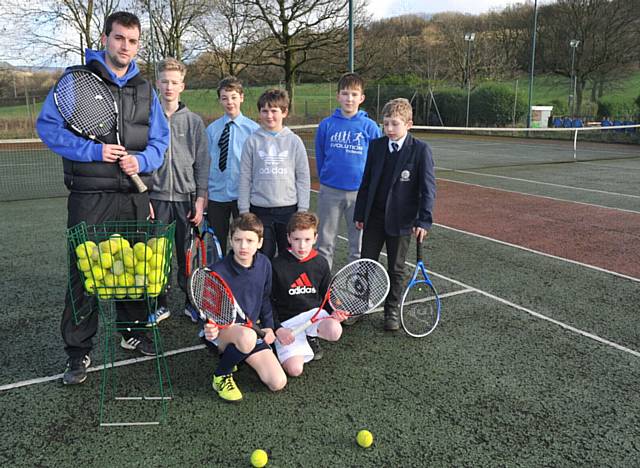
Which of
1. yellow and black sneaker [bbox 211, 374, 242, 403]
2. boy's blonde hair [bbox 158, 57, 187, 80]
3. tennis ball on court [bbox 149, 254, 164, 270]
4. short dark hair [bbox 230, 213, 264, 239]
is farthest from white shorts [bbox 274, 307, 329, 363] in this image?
boy's blonde hair [bbox 158, 57, 187, 80]

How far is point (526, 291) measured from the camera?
18.7 ft

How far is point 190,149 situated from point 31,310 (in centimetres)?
213

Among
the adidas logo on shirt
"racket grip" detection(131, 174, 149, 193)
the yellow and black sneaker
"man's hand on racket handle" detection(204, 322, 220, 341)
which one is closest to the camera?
"man's hand on racket handle" detection(204, 322, 220, 341)

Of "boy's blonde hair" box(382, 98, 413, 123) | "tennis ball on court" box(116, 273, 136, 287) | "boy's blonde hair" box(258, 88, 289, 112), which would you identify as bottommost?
"tennis ball on court" box(116, 273, 136, 287)

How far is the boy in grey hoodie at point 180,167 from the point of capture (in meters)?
4.63

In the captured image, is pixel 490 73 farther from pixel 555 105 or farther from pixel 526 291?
pixel 526 291

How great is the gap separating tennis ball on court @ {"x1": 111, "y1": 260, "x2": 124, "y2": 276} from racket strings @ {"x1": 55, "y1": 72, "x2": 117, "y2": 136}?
0.96 meters

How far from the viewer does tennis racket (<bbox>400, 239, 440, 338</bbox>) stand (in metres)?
4.50

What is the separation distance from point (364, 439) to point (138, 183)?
217 cm

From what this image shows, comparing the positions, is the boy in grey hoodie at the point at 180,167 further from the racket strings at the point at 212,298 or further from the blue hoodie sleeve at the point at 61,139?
the racket strings at the point at 212,298

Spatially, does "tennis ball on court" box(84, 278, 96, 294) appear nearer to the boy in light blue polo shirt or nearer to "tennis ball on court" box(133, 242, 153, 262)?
"tennis ball on court" box(133, 242, 153, 262)

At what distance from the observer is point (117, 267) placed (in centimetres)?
310

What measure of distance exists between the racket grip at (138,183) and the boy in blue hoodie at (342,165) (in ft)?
6.16

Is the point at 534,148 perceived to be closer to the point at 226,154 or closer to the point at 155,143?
the point at 226,154
